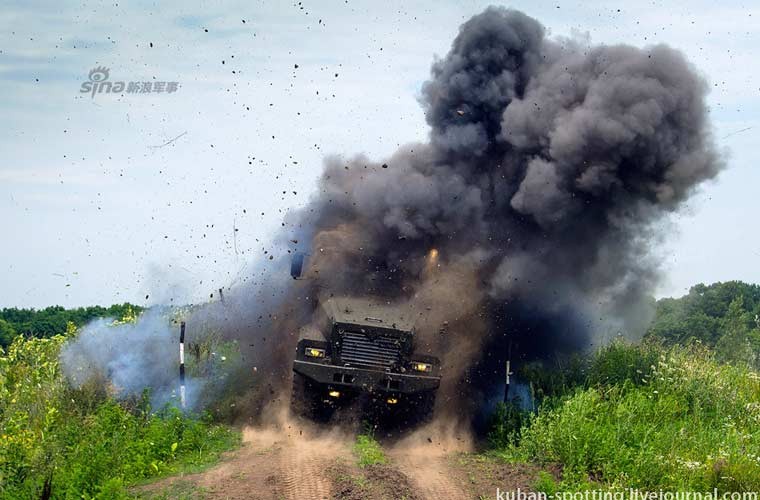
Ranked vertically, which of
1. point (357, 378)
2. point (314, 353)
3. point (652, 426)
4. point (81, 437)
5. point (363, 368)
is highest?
point (314, 353)

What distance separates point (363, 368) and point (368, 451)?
1.55m

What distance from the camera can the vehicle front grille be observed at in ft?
50.3

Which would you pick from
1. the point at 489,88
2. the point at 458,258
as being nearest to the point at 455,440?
the point at 458,258

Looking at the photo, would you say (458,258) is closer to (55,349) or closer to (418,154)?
(418,154)

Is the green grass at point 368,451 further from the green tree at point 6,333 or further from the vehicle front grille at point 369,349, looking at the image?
the green tree at point 6,333

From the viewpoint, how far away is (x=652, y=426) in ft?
48.8

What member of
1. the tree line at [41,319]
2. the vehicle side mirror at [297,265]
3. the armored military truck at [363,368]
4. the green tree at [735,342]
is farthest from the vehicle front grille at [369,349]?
the tree line at [41,319]

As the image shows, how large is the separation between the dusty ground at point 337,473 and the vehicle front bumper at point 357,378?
1057mm

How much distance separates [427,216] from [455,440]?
493 centimetres

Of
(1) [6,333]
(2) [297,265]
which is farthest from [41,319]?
(2) [297,265]

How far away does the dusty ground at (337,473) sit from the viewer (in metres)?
11.9

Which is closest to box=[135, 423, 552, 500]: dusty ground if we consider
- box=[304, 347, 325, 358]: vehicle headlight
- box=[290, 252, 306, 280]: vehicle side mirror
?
box=[304, 347, 325, 358]: vehicle headlight

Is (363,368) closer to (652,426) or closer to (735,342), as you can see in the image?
(652,426)

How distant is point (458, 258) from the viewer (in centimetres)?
1889
